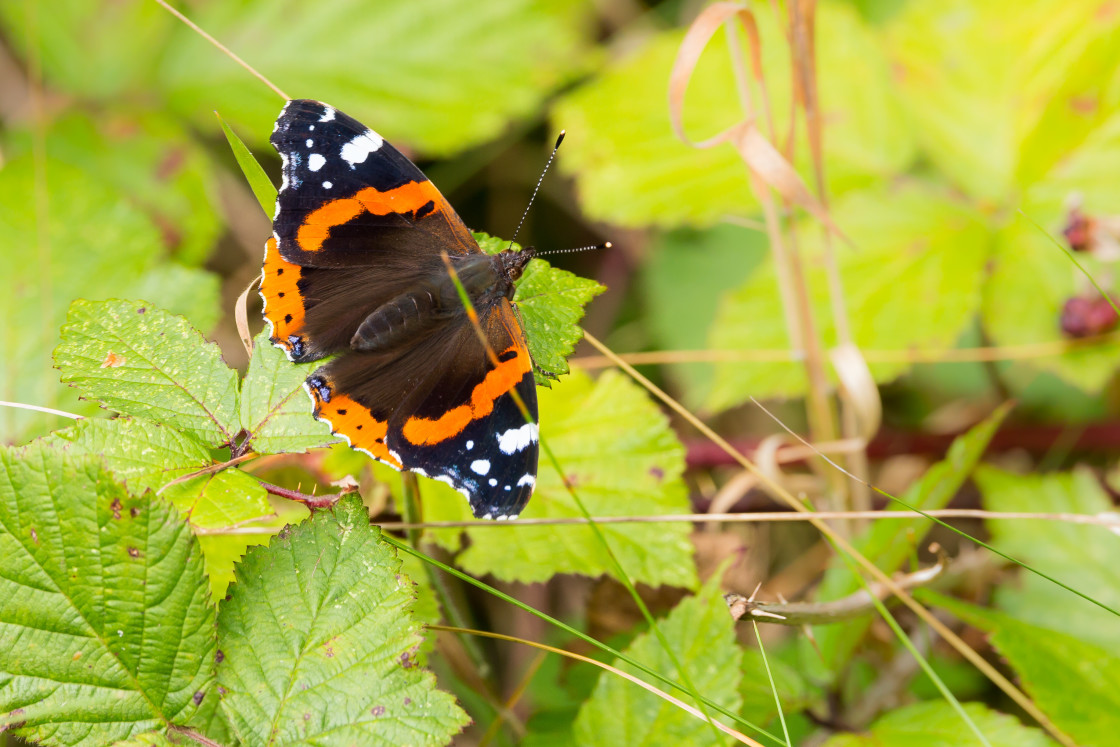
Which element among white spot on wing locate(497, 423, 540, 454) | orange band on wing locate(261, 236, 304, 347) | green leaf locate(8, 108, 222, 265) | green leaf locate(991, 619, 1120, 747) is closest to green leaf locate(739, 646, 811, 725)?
green leaf locate(991, 619, 1120, 747)

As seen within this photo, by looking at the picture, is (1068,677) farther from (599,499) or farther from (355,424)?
(355,424)

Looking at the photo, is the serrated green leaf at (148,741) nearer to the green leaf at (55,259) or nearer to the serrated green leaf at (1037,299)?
the green leaf at (55,259)

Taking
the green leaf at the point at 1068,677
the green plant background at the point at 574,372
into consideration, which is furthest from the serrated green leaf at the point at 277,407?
the green leaf at the point at 1068,677

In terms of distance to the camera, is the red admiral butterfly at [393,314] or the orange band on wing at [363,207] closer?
the red admiral butterfly at [393,314]

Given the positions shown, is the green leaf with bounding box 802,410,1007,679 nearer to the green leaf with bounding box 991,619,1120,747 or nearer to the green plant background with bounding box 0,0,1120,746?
the green plant background with bounding box 0,0,1120,746

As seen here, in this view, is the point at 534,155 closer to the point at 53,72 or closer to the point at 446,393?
the point at 53,72

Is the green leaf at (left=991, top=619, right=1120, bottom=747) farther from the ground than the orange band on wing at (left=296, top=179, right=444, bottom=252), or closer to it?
closer to it
